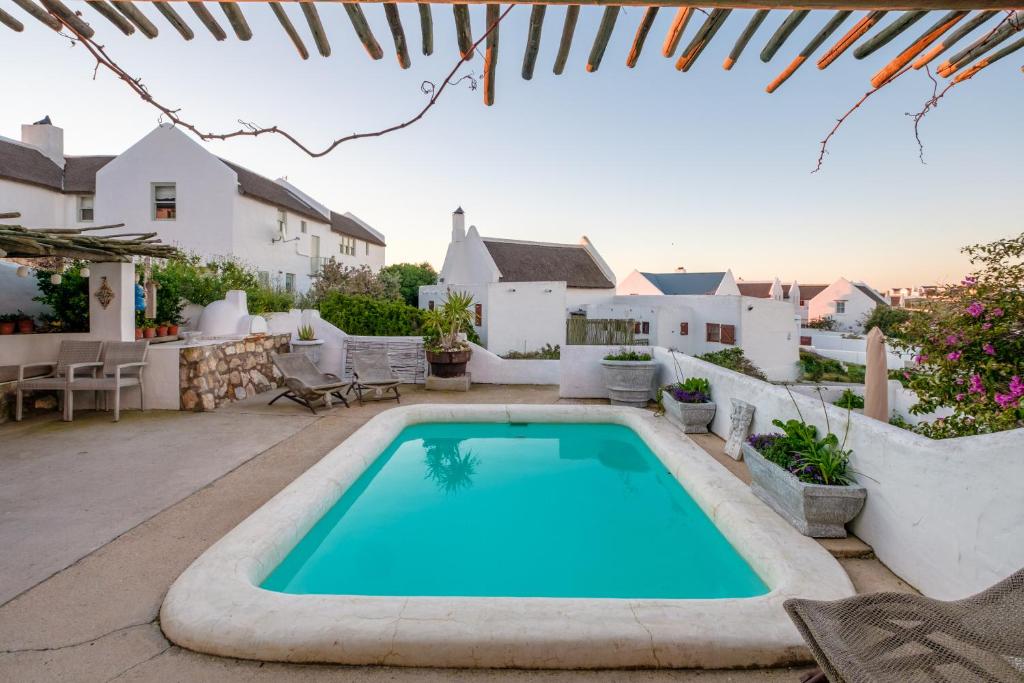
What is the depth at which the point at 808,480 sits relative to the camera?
397 cm

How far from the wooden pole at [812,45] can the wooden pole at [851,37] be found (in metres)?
0.09

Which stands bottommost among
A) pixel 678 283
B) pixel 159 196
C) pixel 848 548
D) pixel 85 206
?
pixel 848 548

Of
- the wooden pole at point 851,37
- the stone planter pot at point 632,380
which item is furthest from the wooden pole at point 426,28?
the stone planter pot at point 632,380

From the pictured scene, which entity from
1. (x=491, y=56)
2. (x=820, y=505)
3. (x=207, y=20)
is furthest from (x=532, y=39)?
(x=820, y=505)

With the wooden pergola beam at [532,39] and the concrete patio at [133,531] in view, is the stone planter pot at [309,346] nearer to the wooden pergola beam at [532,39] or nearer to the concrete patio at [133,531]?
the concrete patio at [133,531]

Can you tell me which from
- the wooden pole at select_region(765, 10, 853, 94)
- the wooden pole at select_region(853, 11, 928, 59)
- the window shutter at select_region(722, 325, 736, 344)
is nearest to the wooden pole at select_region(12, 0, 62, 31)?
the wooden pole at select_region(765, 10, 853, 94)

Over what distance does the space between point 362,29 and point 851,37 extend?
6.67ft

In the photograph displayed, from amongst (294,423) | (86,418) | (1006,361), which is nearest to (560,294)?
(294,423)

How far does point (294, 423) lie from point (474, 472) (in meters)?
2.89

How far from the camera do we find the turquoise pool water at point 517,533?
12.2ft

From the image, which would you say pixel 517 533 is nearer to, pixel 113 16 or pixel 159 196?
pixel 113 16

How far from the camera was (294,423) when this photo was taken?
737 centimetres

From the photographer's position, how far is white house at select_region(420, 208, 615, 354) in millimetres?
18094

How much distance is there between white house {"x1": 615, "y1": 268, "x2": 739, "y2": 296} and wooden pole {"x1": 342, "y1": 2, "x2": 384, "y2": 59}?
3499 cm
